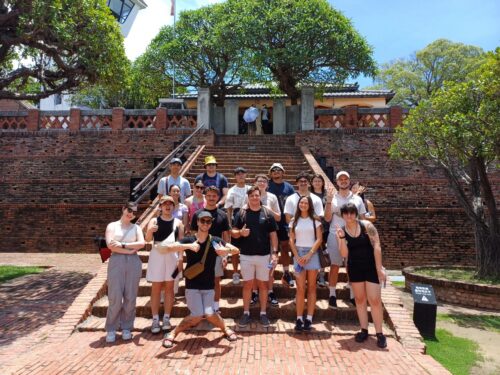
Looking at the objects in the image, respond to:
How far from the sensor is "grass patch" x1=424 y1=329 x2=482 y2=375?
441cm

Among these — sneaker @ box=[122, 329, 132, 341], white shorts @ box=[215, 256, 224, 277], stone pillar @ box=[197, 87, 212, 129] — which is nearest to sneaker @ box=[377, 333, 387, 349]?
white shorts @ box=[215, 256, 224, 277]

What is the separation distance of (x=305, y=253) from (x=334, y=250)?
0.64 metres

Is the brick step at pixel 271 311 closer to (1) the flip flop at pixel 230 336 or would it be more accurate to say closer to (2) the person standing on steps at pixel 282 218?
(2) the person standing on steps at pixel 282 218

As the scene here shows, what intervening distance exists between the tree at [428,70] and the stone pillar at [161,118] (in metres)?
20.6

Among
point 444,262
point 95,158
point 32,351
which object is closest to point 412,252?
point 444,262

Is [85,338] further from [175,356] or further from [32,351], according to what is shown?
[175,356]

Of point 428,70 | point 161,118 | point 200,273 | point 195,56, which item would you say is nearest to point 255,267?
point 200,273

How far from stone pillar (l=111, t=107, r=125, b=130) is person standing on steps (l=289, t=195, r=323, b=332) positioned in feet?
36.6

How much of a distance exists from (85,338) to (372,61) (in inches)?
613

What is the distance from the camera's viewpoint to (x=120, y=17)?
32.3 meters

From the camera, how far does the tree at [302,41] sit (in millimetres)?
15570

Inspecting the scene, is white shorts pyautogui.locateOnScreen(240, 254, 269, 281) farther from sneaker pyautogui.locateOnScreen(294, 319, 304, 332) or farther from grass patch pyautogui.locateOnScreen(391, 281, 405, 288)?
grass patch pyautogui.locateOnScreen(391, 281, 405, 288)

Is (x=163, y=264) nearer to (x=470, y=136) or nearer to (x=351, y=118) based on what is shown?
(x=470, y=136)

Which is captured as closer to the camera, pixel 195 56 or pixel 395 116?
pixel 395 116
